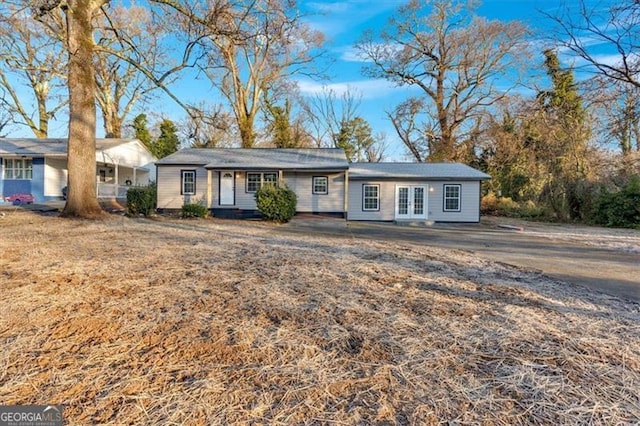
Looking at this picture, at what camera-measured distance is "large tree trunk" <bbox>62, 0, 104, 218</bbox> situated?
1078cm

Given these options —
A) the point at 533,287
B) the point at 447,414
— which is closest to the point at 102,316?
the point at 447,414

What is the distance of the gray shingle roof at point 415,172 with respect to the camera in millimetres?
15961

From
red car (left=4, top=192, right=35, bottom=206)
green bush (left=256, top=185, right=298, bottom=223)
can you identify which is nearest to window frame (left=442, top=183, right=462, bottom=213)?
green bush (left=256, top=185, right=298, bottom=223)

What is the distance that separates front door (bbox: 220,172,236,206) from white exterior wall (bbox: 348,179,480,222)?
19.1 ft

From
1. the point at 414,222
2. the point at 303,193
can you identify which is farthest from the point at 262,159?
the point at 414,222

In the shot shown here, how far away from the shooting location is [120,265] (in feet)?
16.3

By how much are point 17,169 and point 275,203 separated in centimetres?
1717

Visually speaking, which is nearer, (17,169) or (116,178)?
(17,169)

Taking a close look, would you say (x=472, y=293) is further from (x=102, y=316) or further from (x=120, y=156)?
(x=120, y=156)

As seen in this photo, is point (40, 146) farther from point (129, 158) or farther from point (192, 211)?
point (192, 211)

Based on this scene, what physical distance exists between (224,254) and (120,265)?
5.67 feet

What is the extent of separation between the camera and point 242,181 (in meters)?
16.9
